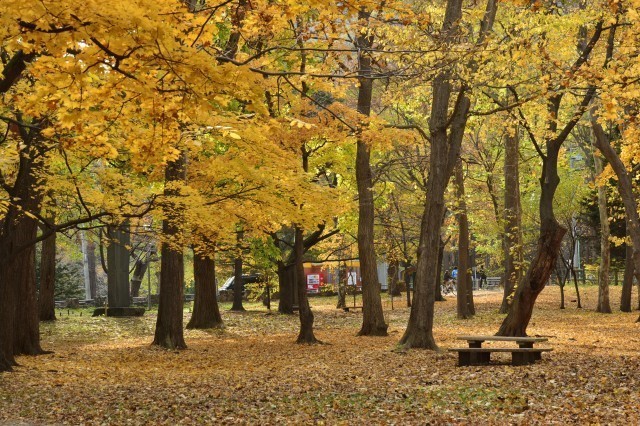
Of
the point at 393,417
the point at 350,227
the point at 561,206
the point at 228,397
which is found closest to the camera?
the point at 393,417

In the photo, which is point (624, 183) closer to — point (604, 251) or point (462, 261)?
point (604, 251)

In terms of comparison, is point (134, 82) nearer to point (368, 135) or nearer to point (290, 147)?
point (368, 135)

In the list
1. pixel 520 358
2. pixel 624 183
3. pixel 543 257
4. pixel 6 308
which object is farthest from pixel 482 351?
pixel 624 183

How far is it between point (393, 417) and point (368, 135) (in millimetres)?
7955

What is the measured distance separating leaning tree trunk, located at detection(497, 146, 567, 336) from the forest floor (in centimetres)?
77

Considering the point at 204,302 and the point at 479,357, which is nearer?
the point at 479,357

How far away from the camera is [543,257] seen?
624 inches

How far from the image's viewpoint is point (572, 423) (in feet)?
27.2

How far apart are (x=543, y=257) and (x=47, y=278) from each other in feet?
55.7

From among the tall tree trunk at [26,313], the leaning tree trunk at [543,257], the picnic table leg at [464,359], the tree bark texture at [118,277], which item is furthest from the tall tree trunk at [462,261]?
the tall tree trunk at [26,313]

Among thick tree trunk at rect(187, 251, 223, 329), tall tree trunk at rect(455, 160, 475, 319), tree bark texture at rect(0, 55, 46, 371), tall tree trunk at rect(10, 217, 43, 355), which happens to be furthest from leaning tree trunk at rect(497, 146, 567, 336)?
thick tree trunk at rect(187, 251, 223, 329)

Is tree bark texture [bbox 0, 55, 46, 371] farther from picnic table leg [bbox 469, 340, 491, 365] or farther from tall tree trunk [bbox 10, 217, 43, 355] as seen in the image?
picnic table leg [bbox 469, 340, 491, 365]

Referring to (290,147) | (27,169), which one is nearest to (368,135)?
(290,147)

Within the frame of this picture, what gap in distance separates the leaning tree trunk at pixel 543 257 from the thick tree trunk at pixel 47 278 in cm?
1529
